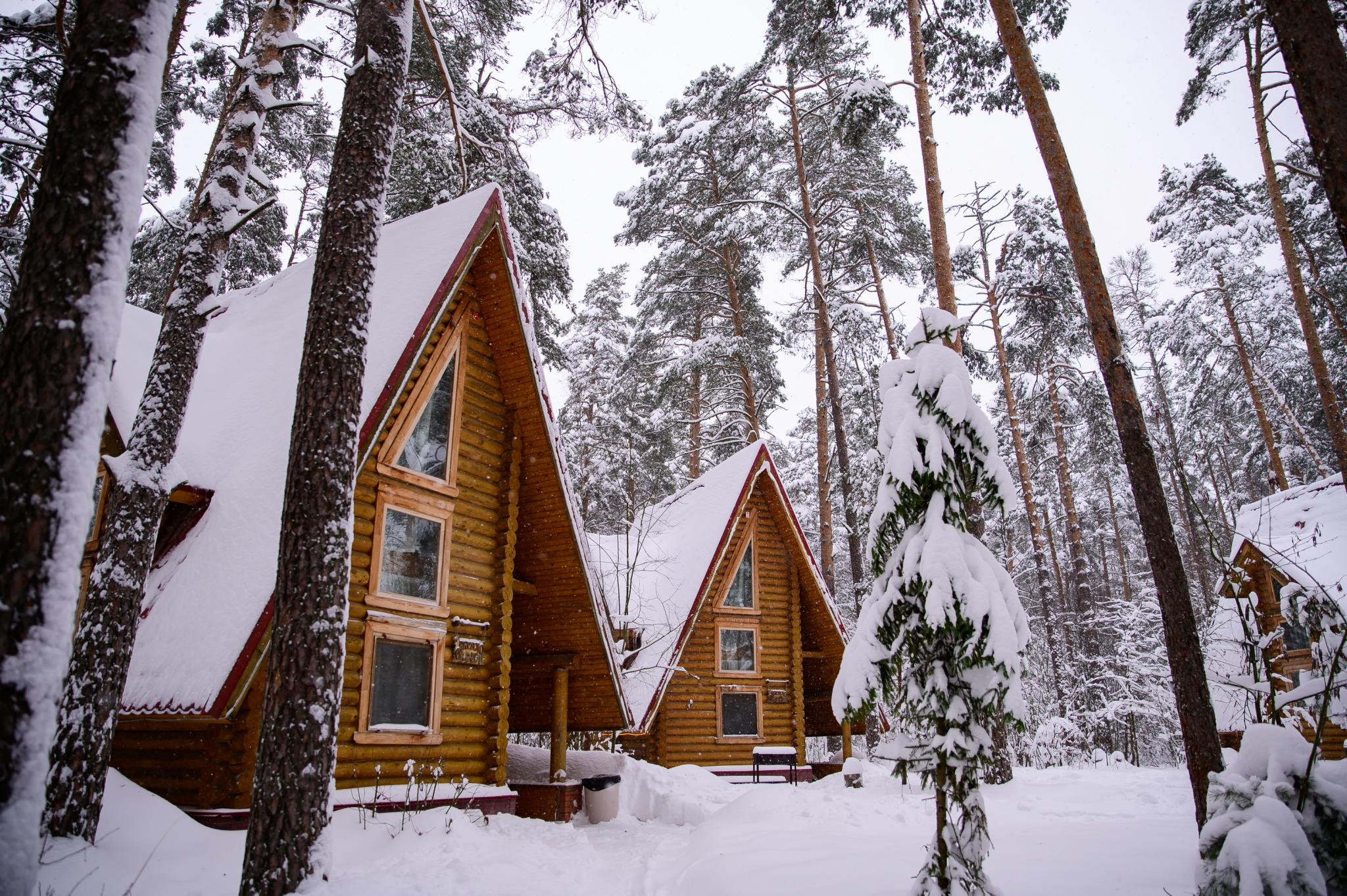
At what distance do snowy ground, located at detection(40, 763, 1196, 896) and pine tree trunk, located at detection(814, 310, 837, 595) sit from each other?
9.78 metres

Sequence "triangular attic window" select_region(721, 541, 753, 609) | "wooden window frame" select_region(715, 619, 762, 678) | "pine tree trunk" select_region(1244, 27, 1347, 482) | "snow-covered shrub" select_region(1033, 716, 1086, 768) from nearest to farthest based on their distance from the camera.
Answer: "pine tree trunk" select_region(1244, 27, 1347, 482)
"wooden window frame" select_region(715, 619, 762, 678)
"triangular attic window" select_region(721, 541, 753, 609)
"snow-covered shrub" select_region(1033, 716, 1086, 768)

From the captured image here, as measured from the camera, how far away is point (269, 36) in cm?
783

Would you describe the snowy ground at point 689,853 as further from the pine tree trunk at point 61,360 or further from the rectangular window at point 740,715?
the rectangular window at point 740,715

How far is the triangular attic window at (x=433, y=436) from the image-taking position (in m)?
9.45

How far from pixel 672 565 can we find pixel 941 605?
41.6 feet

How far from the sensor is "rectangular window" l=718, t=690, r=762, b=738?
1630cm

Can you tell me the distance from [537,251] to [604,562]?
792 cm

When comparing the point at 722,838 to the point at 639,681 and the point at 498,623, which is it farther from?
the point at 639,681

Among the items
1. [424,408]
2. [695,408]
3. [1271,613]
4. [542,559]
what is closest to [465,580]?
[542,559]

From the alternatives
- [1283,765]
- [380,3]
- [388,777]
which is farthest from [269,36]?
[1283,765]

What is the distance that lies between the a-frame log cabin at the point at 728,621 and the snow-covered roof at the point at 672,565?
1.3 inches

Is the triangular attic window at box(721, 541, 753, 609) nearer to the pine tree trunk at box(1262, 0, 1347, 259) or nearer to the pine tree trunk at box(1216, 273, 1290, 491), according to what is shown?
the pine tree trunk at box(1262, 0, 1347, 259)

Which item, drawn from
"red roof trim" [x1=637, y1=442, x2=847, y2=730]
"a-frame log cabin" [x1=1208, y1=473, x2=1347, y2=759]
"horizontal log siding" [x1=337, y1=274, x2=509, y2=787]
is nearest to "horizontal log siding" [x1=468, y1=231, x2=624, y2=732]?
"horizontal log siding" [x1=337, y1=274, x2=509, y2=787]

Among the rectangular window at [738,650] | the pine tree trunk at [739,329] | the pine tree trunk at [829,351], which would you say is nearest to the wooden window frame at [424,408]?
the rectangular window at [738,650]
